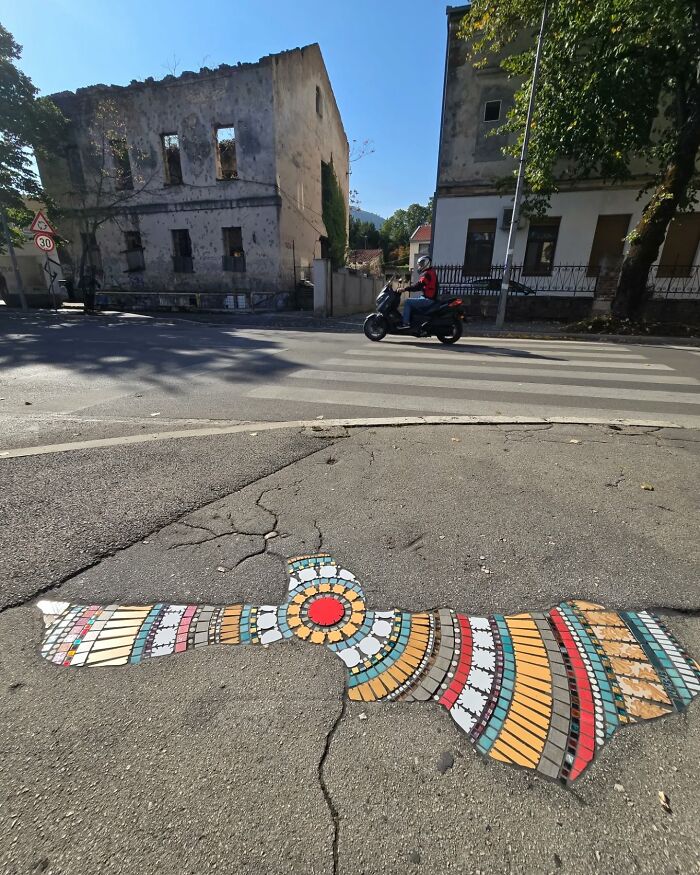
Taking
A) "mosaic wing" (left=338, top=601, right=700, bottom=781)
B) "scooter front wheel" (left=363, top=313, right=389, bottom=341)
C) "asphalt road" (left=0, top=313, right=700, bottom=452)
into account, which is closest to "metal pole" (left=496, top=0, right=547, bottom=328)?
"asphalt road" (left=0, top=313, right=700, bottom=452)

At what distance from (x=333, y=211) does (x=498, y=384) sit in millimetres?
25025

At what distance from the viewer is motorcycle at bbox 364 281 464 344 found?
9.09 meters

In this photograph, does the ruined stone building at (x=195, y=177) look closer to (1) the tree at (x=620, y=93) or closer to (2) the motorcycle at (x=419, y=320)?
(1) the tree at (x=620, y=93)

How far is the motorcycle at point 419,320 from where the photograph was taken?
358 inches

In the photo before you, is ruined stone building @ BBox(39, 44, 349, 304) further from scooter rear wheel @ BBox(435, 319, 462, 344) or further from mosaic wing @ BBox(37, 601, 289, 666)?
mosaic wing @ BBox(37, 601, 289, 666)

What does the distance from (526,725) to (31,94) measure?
97.8 ft

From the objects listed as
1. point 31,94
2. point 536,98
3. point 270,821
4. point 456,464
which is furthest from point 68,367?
point 31,94

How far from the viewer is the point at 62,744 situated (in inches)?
51.1

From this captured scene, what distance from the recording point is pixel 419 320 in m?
9.33

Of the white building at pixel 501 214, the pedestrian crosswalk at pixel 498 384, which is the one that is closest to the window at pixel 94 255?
the white building at pixel 501 214

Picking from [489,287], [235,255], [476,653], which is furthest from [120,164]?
[476,653]

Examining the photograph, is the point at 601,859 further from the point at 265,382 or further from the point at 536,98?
the point at 536,98

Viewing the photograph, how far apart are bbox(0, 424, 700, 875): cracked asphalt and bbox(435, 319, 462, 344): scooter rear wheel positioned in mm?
6887

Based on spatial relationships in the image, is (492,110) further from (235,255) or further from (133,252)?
(133,252)
